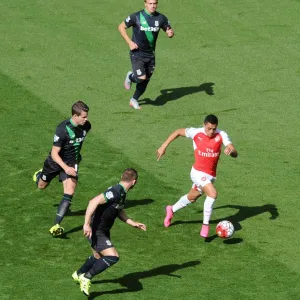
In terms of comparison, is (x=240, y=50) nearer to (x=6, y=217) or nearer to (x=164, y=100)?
(x=164, y=100)

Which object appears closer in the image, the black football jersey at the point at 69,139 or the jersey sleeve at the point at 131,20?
the black football jersey at the point at 69,139

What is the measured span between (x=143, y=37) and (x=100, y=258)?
1033cm

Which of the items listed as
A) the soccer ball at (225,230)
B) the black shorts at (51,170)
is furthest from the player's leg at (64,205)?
the soccer ball at (225,230)

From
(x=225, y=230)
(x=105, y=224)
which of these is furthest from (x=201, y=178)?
(x=105, y=224)

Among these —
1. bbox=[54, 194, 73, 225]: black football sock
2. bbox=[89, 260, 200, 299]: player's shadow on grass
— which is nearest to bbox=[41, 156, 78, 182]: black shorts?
bbox=[54, 194, 73, 225]: black football sock

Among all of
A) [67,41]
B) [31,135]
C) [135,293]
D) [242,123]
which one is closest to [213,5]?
[67,41]

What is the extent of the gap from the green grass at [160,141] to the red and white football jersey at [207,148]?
146 cm

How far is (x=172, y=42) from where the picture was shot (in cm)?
3300

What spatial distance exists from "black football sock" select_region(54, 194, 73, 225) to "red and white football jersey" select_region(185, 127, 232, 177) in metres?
2.69

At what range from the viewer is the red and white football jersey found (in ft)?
69.3

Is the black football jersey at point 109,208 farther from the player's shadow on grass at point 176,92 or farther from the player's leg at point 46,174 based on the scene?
the player's shadow on grass at point 176,92

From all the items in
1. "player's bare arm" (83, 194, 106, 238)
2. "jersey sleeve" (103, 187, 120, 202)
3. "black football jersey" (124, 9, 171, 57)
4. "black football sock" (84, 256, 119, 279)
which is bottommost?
"black football sock" (84, 256, 119, 279)

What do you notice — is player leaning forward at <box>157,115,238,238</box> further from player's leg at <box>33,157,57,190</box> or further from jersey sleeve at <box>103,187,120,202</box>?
jersey sleeve at <box>103,187,120,202</box>

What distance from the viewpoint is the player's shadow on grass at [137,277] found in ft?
62.9
